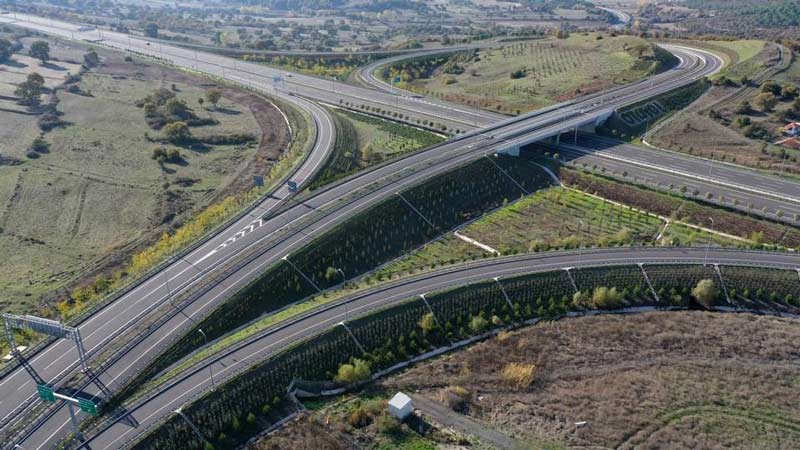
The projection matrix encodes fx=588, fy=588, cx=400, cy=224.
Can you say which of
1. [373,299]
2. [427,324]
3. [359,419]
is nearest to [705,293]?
[427,324]

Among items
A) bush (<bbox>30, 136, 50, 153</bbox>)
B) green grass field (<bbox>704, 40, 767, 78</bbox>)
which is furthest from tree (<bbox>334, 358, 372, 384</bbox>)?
green grass field (<bbox>704, 40, 767, 78</bbox>)

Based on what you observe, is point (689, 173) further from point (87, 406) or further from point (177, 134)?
point (177, 134)

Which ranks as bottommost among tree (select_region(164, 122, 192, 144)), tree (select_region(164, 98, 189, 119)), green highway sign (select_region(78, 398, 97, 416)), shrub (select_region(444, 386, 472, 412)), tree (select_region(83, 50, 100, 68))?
shrub (select_region(444, 386, 472, 412))

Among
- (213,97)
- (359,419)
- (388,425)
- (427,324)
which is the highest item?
(213,97)

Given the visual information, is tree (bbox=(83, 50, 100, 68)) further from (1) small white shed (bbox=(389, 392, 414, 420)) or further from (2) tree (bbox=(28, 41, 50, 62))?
(1) small white shed (bbox=(389, 392, 414, 420))

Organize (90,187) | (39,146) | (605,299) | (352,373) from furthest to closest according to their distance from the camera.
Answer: (39,146), (90,187), (605,299), (352,373)

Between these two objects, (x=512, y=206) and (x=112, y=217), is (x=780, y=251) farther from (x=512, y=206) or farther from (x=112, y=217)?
(x=112, y=217)
